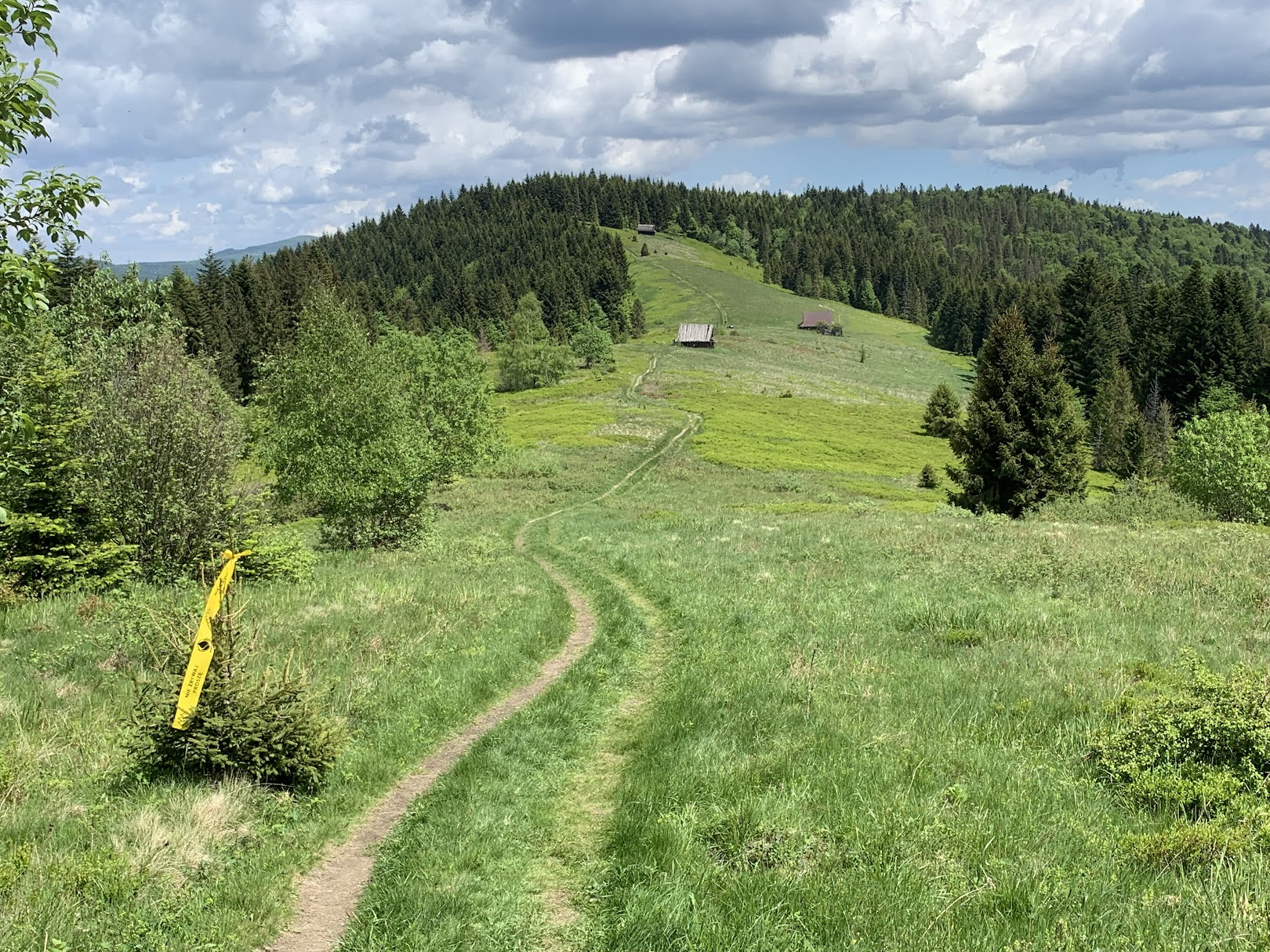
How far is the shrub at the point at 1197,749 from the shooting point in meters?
7.46

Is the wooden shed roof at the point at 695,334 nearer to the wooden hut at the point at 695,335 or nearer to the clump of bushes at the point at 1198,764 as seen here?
the wooden hut at the point at 695,335

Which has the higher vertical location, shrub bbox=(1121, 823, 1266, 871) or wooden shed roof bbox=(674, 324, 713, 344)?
wooden shed roof bbox=(674, 324, 713, 344)

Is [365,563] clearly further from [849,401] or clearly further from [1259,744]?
[849,401]

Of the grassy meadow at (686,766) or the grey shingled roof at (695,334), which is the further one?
the grey shingled roof at (695,334)

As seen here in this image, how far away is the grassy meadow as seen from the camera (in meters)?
6.11

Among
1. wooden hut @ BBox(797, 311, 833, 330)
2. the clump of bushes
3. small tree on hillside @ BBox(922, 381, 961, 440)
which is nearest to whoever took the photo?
the clump of bushes

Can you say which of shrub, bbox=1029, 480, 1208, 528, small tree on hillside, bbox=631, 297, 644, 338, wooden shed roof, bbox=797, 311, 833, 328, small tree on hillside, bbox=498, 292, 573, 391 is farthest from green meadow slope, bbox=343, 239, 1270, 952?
wooden shed roof, bbox=797, 311, 833, 328

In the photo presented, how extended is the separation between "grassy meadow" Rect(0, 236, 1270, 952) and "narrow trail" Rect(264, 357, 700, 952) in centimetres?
18

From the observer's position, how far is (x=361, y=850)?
7.89 meters

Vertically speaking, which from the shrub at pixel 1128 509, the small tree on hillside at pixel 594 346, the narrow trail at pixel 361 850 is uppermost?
the small tree on hillside at pixel 594 346

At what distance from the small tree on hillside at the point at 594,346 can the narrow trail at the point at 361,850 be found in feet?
370

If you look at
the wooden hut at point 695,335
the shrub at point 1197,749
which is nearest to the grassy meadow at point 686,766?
the shrub at point 1197,749

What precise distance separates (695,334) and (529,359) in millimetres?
40591

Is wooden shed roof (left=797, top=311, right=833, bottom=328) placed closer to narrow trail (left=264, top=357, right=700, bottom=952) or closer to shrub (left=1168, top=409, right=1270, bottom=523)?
shrub (left=1168, top=409, right=1270, bottom=523)
